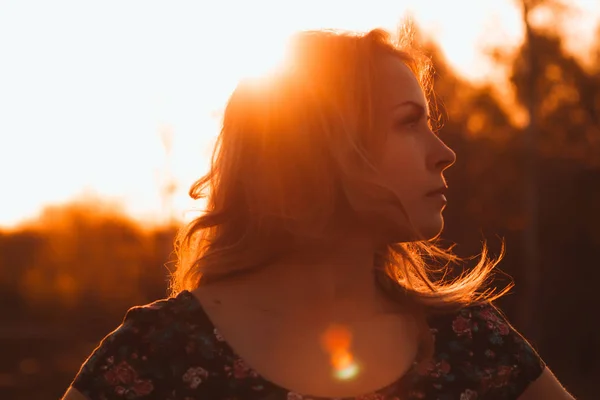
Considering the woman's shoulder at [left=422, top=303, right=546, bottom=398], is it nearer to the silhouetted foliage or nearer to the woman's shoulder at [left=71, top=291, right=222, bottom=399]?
the woman's shoulder at [left=71, top=291, right=222, bottom=399]

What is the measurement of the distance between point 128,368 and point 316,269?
51 cm

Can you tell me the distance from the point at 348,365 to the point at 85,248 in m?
29.4

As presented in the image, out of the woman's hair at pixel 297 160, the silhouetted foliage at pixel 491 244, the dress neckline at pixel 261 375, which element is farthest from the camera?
the silhouetted foliage at pixel 491 244

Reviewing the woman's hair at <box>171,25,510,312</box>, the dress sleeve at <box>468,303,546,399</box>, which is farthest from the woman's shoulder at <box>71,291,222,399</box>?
the dress sleeve at <box>468,303,546,399</box>

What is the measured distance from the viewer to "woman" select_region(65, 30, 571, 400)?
2396mm

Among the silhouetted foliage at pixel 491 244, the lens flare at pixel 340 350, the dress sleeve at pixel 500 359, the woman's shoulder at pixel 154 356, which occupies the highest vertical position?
the woman's shoulder at pixel 154 356

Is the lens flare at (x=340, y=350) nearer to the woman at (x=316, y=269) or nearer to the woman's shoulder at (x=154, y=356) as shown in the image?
the woman at (x=316, y=269)

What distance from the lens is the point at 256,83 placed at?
2.58 metres

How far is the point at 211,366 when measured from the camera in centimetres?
241

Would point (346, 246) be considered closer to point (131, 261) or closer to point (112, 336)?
point (112, 336)

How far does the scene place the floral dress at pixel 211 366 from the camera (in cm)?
236

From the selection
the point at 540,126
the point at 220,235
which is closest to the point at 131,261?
the point at 540,126

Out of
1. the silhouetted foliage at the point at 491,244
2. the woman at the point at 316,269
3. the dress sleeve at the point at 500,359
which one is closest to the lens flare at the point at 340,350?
the woman at the point at 316,269

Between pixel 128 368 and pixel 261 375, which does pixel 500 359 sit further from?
pixel 128 368
